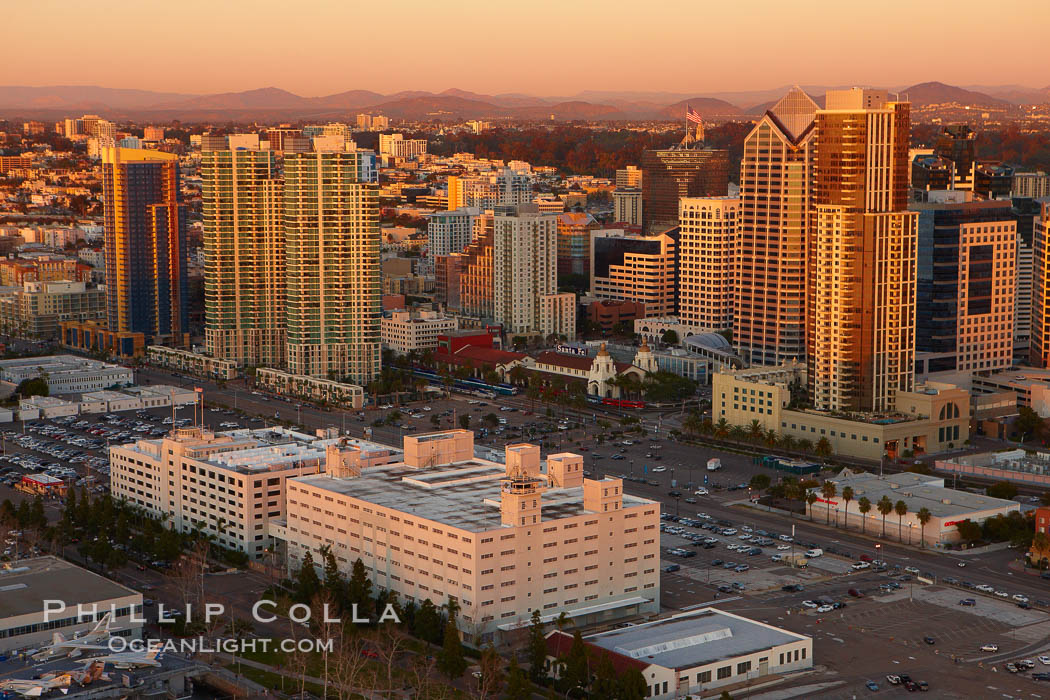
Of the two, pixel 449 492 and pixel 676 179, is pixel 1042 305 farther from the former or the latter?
pixel 676 179

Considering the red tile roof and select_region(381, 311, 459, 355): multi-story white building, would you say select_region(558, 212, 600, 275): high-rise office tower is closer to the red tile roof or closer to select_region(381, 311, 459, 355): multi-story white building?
select_region(381, 311, 459, 355): multi-story white building

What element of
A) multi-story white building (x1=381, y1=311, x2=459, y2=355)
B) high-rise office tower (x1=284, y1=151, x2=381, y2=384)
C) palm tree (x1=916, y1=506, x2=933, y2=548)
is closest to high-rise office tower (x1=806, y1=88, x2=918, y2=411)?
palm tree (x1=916, y1=506, x2=933, y2=548)

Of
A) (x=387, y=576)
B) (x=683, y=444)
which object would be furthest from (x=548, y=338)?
(x=387, y=576)

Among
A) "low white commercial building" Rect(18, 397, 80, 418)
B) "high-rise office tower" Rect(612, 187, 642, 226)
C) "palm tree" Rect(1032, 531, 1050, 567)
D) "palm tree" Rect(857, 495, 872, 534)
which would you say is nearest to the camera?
"palm tree" Rect(1032, 531, 1050, 567)

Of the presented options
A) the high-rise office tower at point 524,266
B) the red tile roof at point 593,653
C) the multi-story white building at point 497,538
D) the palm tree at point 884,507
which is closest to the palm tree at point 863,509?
the palm tree at point 884,507

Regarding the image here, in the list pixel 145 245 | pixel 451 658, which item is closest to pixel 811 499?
pixel 451 658

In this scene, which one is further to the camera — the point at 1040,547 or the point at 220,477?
the point at 220,477
